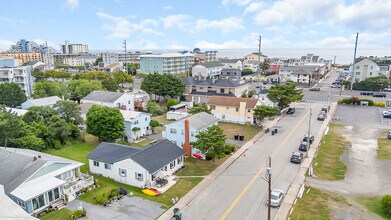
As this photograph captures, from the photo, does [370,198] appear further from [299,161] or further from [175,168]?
[175,168]

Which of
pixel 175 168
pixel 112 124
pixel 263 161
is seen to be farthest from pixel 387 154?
pixel 112 124

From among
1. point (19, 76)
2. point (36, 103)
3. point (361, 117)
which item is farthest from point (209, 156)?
point (19, 76)

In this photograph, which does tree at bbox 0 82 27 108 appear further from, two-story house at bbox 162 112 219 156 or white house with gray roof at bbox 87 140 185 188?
two-story house at bbox 162 112 219 156

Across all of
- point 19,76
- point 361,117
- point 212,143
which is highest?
point 19,76

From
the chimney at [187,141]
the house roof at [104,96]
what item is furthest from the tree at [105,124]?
the house roof at [104,96]

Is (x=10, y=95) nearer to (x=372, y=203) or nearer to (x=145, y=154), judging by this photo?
(x=145, y=154)

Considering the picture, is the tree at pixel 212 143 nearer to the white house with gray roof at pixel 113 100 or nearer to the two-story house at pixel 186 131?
the two-story house at pixel 186 131
